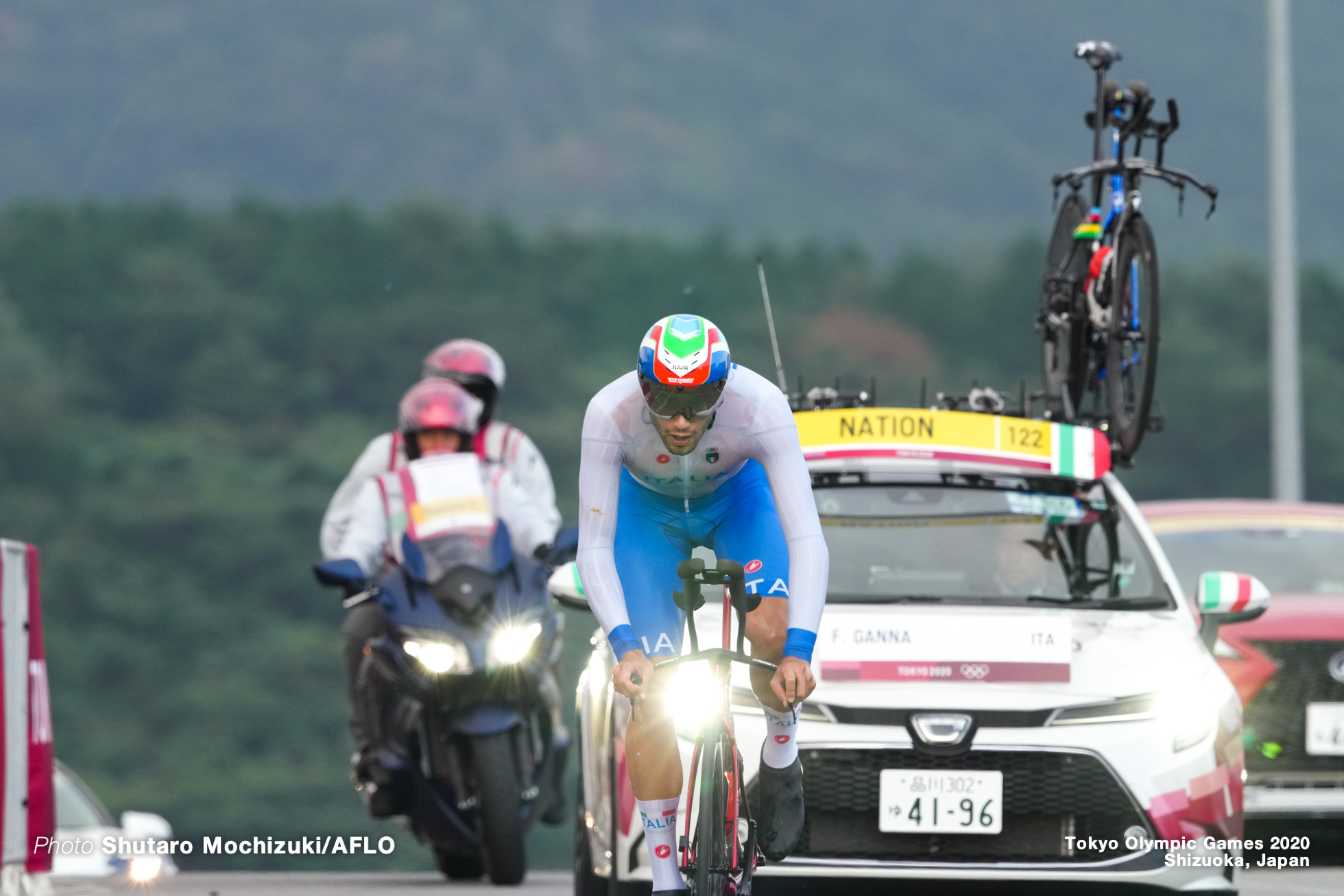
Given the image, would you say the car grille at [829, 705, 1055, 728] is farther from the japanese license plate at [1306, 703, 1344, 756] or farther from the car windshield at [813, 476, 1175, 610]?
the japanese license plate at [1306, 703, 1344, 756]

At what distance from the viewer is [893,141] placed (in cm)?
18350

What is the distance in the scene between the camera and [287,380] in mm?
99938

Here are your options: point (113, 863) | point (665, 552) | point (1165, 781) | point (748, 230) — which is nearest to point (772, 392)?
point (665, 552)

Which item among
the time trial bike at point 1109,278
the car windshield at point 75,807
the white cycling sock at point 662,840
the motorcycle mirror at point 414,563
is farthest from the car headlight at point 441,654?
the car windshield at point 75,807

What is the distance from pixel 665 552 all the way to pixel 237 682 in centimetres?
7558

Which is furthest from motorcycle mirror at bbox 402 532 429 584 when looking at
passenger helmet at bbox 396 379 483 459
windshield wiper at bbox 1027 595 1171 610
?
windshield wiper at bbox 1027 595 1171 610

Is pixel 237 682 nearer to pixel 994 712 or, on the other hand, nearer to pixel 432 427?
pixel 432 427

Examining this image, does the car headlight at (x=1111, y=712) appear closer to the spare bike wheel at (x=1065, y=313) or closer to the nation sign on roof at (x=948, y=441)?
the nation sign on roof at (x=948, y=441)

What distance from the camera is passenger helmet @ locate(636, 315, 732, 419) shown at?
652 cm

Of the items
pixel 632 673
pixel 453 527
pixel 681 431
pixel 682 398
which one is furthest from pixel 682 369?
pixel 453 527

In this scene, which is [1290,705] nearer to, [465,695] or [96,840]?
[465,695]

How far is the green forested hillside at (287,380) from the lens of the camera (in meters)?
79.9

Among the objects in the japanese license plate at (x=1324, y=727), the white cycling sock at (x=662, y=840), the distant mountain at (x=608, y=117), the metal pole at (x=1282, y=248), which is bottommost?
the white cycling sock at (x=662, y=840)

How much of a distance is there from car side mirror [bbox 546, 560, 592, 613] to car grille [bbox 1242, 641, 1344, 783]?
4171 millimetres
